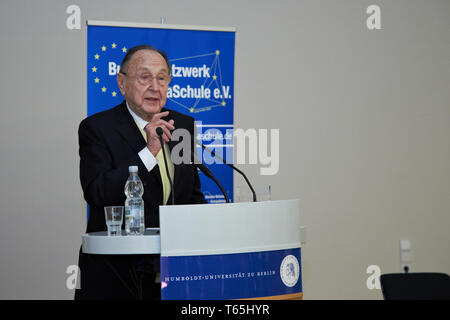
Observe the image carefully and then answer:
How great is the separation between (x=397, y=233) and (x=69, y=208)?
301 centimetres

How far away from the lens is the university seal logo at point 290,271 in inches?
100.0

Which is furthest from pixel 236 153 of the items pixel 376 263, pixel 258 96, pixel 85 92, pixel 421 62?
pixel 421 62

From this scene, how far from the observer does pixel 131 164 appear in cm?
342

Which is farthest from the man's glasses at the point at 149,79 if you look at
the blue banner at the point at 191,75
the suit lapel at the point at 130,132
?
the suit lapel at the point at 130,132

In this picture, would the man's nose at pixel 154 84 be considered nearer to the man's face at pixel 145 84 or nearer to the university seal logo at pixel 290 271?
the man's face at pixel 145 84

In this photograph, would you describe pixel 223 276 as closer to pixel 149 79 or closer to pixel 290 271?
pixel 290 271

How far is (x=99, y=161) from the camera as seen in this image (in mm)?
3658

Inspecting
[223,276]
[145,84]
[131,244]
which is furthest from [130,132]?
[223,276]

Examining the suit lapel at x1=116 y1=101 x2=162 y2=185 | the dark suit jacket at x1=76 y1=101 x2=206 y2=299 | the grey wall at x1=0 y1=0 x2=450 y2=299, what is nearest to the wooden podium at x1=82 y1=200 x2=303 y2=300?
the dark suit jacket at x1=76 y1=101 x2=206 y2=299

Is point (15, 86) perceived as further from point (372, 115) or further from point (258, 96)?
point (372, 115)

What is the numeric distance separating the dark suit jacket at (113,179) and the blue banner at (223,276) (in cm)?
46

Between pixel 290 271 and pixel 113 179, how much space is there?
130 cm

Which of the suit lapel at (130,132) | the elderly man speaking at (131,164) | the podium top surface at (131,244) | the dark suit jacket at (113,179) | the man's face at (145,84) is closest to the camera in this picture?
the podium top surface at (131,244)

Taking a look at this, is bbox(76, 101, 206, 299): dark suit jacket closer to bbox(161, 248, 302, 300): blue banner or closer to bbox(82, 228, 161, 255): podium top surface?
bbox(82, 228, 161, 255): podium top surface
